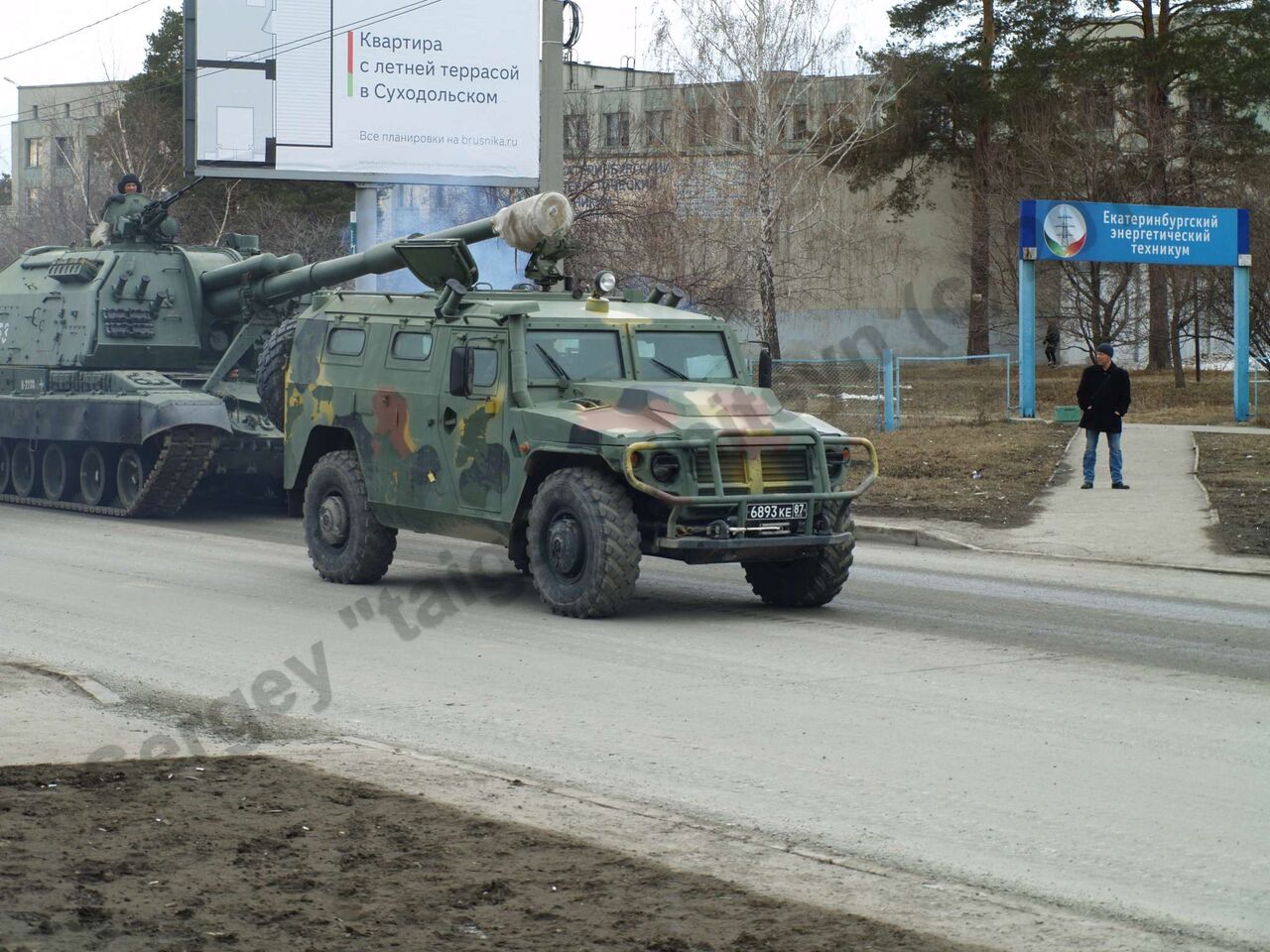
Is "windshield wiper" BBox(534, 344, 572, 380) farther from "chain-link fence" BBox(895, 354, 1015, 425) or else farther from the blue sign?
the blue sign

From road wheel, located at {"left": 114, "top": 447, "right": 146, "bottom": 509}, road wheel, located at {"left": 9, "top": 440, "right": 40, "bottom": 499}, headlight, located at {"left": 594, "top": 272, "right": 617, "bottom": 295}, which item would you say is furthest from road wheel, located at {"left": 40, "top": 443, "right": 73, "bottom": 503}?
headlight, located at {"left": 594, "top": 272, "right": 617, "bottom": 295}

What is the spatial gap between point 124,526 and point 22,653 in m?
9.10

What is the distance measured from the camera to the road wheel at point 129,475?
65.9ft

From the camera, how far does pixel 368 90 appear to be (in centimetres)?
2877

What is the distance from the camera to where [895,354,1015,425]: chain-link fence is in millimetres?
30266

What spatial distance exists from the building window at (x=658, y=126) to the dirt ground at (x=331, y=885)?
37.7m

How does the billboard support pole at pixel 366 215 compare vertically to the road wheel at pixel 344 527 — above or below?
above

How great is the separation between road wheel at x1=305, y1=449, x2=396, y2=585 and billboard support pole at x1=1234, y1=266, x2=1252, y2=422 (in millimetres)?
19926

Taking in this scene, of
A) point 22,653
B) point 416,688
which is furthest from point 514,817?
point 22,653

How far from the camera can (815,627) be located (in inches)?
453

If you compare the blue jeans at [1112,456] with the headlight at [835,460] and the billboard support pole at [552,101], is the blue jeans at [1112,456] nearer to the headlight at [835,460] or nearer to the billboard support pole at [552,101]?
the billboard support pole at [552,101]

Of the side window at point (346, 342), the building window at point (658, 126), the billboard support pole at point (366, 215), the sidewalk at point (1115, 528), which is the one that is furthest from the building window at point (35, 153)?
the side window at point (346, 342)

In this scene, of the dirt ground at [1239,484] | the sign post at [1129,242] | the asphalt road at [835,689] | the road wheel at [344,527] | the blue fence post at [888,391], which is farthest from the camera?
the sign post at [1129,242]

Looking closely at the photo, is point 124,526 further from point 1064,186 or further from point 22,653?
point 1064,186
